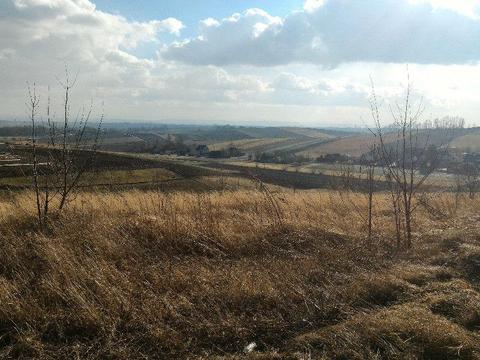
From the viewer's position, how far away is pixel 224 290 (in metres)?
4.58

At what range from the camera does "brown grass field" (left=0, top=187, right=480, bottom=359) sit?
143 inches

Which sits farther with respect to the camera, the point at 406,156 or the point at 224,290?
the point at 406,156

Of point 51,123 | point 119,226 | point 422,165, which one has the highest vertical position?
point 51,123

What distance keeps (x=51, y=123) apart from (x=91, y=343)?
186 inches

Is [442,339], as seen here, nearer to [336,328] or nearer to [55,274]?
[336,328]

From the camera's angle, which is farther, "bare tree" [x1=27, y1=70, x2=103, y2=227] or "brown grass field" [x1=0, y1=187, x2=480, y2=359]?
"bare tree" [x1=27, y1=70, x2=103, y2=227]

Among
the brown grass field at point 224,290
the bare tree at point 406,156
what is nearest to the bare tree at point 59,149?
the brown grass field at point 224,290

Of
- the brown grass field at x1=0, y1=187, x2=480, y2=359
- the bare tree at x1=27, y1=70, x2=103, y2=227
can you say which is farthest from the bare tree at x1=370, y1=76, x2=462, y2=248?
the bare tree at x1=27, y1=70, x2=103, y2=227

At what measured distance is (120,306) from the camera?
13.4 ft

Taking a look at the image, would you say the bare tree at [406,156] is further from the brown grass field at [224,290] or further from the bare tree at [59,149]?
the bare tree at [59,149]

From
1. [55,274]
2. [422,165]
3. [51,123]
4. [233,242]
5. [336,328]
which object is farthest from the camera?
[422,165]

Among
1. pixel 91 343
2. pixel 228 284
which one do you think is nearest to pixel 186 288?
pixel 228 284

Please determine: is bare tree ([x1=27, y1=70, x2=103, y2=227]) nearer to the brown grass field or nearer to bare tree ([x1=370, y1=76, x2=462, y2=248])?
the brown grass field

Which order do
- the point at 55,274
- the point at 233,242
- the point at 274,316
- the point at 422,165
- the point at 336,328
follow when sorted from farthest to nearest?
the point at 422,165
the point at 233,242
the point at 55,274
the point at 274,316
the point at 336,328
